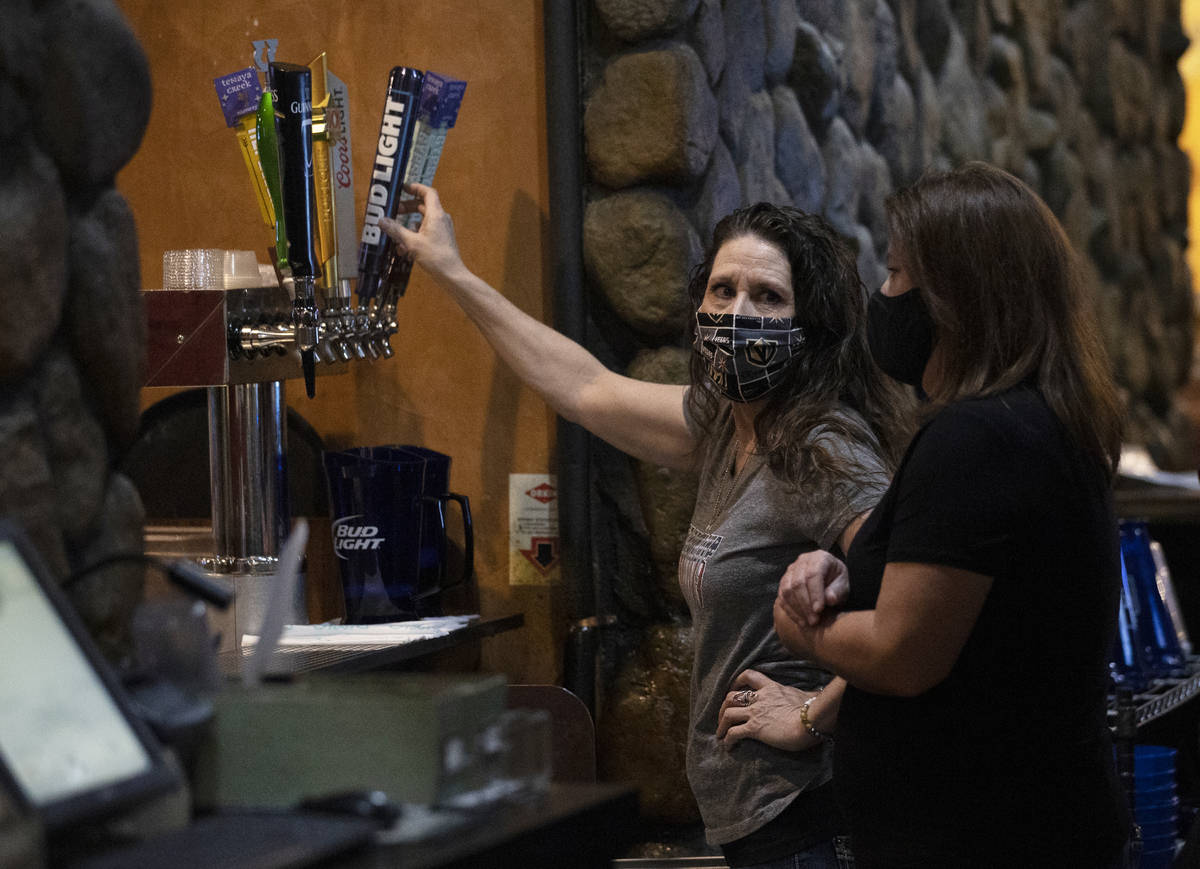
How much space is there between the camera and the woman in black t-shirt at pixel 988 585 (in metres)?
1.48

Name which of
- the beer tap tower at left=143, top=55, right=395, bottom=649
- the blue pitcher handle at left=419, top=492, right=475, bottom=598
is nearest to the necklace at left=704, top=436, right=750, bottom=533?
the blue pitcher handle at left=419, top=492, right=475, bottom=598

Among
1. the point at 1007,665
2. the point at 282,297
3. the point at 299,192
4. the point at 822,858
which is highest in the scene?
the point at 299,192

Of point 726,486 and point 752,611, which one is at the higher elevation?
point 726,486

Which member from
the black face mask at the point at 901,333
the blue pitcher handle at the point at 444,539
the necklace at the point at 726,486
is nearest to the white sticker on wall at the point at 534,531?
the blue pitcher handle at the point at 444,539

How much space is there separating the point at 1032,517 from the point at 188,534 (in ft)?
4.97

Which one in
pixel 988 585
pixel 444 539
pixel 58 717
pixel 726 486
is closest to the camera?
pixel 58 717

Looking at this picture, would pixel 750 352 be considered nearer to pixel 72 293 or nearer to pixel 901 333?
pixel 901 333

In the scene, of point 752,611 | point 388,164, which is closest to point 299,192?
point 388,164

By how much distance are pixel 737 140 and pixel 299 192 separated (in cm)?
85

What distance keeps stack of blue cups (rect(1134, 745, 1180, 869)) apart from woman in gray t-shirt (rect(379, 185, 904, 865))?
1.05 m

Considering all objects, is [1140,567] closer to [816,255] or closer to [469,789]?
[816,255]

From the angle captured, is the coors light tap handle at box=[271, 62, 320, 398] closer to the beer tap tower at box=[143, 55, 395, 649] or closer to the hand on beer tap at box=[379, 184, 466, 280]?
the beer tap tower at box=[143, 55, 395, 649]

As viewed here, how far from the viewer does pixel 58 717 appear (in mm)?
954

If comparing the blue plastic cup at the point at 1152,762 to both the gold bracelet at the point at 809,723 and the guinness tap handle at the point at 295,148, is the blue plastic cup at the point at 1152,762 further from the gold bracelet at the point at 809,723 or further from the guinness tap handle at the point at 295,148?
the guinness tap handle at the point at 295,148
